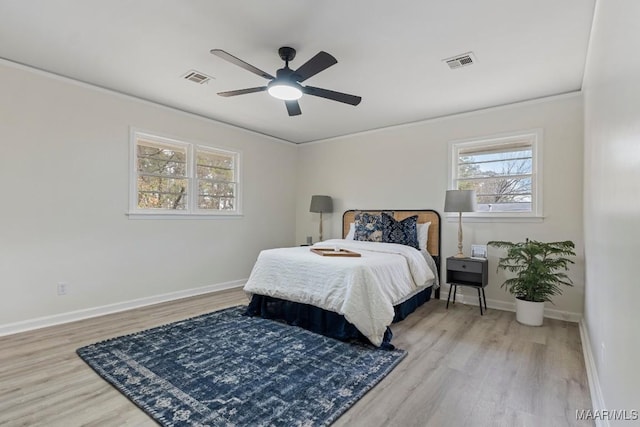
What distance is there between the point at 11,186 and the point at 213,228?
2.31m

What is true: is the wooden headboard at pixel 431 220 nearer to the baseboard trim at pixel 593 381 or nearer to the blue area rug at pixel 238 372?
the baseboard trim at pixel 593 381

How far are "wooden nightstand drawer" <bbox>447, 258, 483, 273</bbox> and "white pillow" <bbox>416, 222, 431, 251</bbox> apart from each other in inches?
20.0

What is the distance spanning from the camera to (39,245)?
328cm

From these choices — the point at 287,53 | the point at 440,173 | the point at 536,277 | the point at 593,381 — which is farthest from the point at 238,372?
the point at 440,173

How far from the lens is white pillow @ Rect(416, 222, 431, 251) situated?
14.7 ft

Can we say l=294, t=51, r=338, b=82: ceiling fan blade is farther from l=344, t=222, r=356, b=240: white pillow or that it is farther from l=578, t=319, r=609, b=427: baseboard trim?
l=344, t=222, r=356, b=240: white pillow

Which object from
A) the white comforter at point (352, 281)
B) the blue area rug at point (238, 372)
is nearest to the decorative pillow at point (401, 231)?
the white comforter at point (352, 281)

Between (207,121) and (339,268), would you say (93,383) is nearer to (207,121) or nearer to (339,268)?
(339,268)

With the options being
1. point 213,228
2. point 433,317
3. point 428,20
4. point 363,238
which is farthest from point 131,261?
point 428,20

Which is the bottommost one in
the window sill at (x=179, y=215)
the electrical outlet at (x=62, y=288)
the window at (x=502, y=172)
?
the electrical outlet at (x=62, y=288)

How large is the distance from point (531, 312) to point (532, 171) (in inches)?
67.3

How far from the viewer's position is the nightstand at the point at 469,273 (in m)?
3.81

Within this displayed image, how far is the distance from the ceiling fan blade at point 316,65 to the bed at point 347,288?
1712 millimetres

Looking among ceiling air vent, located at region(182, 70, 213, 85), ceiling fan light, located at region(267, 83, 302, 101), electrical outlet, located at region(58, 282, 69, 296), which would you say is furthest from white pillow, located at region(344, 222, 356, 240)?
electrical outlet, located at region(58, 282, 69, 296)
